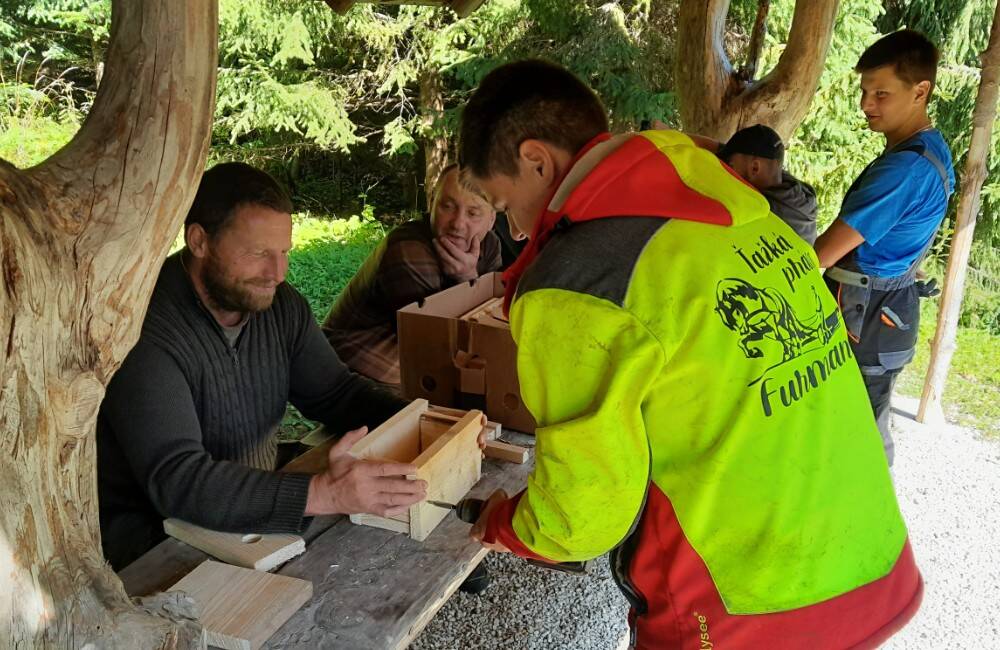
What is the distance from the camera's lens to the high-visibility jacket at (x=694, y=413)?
4.00ft

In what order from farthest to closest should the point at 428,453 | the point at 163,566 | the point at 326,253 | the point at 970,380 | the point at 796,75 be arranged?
the point at 326,253 < the point at 970,380 < the point at 796,75 < the point at 428,453 < the point at 163,566

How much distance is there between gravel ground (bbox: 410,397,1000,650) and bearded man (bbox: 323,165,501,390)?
41.4 inches

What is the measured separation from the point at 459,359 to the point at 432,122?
28.2ft

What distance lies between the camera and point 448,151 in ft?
36.1

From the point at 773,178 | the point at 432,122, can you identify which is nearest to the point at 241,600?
the point at 773,178

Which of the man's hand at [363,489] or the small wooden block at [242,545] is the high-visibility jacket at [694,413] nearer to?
the man's hand at [363,489]

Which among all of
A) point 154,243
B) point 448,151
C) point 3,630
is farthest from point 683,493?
point 448,151

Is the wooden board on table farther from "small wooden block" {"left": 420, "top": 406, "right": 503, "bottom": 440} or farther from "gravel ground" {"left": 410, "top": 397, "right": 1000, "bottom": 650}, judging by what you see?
"gravel ground" {"left": 410, "top": 397, "right": 1000, "bottom": 650}

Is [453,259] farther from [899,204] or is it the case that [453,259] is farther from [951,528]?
[951,528]

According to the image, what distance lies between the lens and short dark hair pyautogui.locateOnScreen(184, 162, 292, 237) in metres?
2.20

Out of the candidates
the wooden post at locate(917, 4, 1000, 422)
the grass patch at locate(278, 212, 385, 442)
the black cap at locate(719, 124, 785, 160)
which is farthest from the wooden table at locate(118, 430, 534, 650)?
the grass patch at locate(278, 212, 385, 442)

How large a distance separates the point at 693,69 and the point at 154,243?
3.80m

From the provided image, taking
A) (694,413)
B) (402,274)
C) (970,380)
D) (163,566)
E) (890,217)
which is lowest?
(970,380)

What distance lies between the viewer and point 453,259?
335cm
